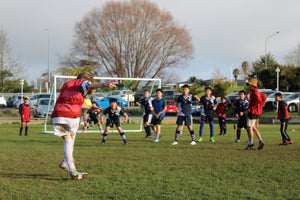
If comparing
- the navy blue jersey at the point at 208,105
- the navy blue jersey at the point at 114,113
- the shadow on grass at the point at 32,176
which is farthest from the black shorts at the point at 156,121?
the shadow on grass at the point at 32,176

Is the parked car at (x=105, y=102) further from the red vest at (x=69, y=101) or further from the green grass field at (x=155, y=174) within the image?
the red vest at (x=69, y=101)

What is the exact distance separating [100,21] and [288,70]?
2349 centimetres

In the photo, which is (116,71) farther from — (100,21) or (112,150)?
(112,150)

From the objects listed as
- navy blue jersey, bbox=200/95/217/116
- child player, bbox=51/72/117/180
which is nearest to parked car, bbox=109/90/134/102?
navy blue jersey, bbox=200/95/217/116

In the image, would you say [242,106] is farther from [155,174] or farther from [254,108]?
[155,174]

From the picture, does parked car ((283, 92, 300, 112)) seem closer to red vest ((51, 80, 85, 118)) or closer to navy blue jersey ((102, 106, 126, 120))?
navy blue jersey ((102, 106, 126, 120))

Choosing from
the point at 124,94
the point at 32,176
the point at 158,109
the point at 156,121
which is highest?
the point at 124,94

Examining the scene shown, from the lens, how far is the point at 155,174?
264 inches

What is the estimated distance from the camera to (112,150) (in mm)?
10250

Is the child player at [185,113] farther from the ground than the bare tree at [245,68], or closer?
closer

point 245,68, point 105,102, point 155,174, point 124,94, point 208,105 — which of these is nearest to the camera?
point 155,174

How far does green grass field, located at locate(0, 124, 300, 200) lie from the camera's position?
532 centimetres

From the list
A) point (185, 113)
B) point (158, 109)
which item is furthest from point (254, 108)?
point (158, 109)

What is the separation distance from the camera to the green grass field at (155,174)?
17.4ft
